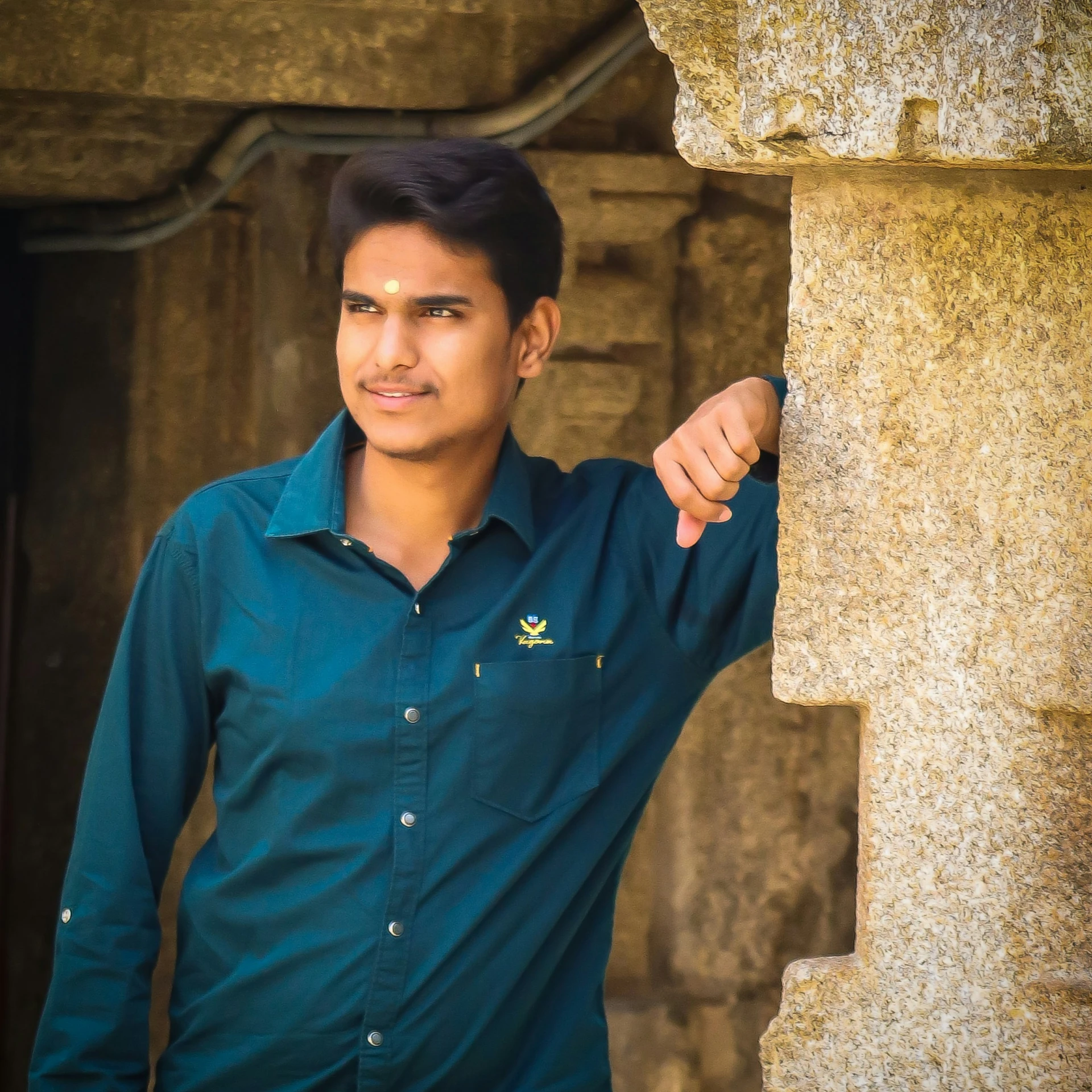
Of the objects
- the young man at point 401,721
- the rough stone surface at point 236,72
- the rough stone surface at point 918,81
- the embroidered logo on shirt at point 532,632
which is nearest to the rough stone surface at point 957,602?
the rough stone surface at point 918,81

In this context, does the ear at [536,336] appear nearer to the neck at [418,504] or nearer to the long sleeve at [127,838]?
the neck at [418,504]

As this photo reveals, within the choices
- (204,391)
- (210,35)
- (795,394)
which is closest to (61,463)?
(204,391)

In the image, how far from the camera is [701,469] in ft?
5.89

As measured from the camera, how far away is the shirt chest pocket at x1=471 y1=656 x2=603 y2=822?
2125 millimetres

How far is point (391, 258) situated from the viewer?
86.4 inches

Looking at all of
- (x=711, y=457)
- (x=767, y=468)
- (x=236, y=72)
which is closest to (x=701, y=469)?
(x=711, y=457)

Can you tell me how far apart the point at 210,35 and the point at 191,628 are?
148cm

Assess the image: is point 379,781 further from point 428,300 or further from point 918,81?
point 918,81

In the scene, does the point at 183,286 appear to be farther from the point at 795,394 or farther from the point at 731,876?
A: the point at 795,394

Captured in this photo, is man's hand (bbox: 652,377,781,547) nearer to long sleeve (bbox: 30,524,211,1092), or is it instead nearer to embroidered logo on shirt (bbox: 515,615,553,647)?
embroidered logo on shirt (bbox: 515,615,553,647)

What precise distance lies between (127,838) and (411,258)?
0.96m

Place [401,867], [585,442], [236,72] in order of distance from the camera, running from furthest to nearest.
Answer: [585,442], [236,72], [401,867]

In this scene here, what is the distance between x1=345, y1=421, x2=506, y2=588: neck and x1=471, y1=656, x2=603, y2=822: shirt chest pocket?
8.9 inches

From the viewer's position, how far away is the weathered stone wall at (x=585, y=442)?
11.3 ft
